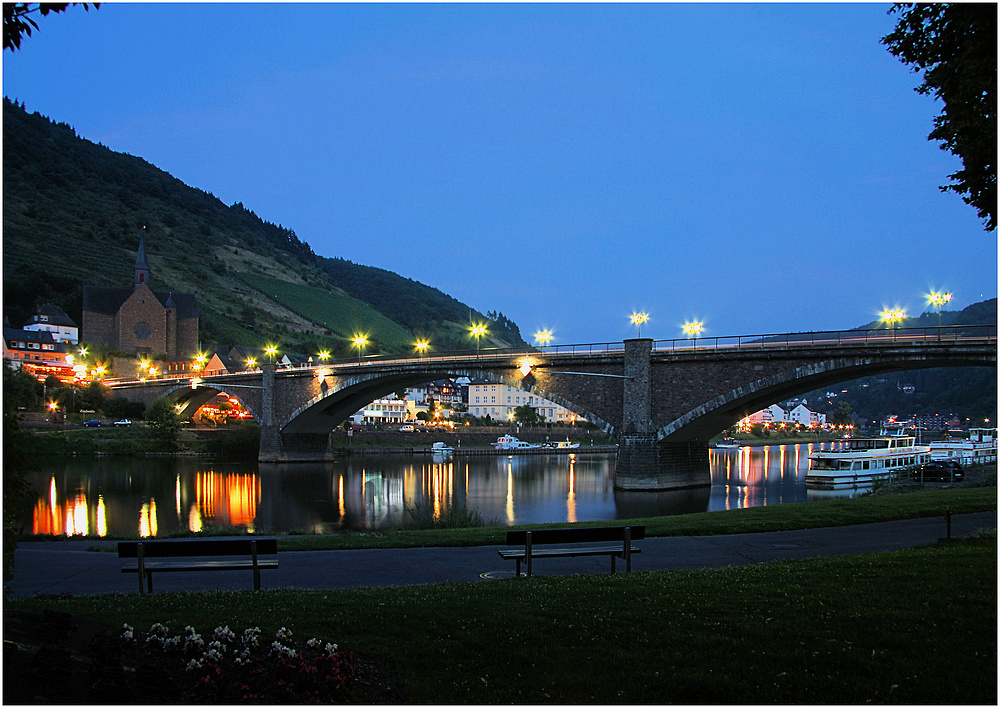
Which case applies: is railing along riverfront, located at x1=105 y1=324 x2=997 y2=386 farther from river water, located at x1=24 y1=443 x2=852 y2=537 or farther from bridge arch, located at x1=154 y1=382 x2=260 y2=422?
bridge arch, located at x1=154 y1=382 x2=260 y2=422

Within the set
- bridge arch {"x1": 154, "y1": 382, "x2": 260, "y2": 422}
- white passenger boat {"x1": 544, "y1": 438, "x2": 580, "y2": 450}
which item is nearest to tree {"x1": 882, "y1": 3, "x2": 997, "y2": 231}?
bridge arch {"x1": 154, "y1": 382, "x2": 260, "y2": 422}

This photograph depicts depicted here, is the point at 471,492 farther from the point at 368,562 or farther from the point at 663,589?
the point at 663,589

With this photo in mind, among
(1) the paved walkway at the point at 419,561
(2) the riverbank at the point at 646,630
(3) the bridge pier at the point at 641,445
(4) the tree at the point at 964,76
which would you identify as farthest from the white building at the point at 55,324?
(4) the tree at the point at 964,76

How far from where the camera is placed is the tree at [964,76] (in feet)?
24.4

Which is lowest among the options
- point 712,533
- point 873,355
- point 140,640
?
point 712,533

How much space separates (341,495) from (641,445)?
1736 cm

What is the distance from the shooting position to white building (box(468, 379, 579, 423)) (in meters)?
130

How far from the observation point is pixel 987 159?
10.1 m

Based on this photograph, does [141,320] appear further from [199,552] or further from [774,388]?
[199,552]

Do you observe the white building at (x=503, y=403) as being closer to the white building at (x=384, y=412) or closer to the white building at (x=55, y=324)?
the white building at (x=384, y=412)

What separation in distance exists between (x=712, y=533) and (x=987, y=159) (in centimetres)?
996

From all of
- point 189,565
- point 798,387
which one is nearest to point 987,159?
point 189,565

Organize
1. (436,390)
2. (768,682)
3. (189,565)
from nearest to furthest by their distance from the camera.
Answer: (768,682) < (189,565) < (436,390)

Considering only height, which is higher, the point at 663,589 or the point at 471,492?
the point at 663,589
